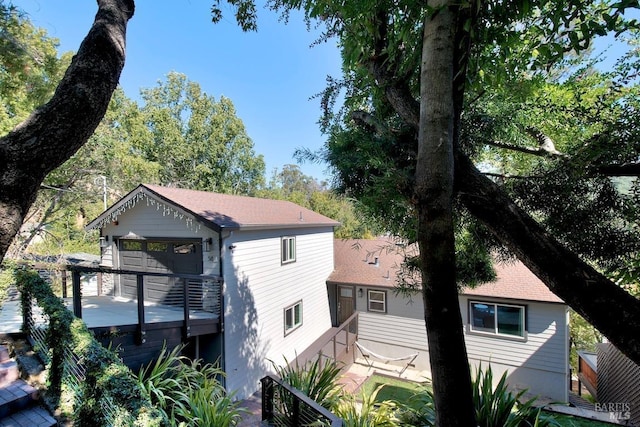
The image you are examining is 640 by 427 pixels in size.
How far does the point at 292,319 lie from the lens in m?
10.5

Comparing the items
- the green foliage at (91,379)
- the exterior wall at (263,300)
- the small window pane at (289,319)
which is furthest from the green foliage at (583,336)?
the green foliage at (91,379)

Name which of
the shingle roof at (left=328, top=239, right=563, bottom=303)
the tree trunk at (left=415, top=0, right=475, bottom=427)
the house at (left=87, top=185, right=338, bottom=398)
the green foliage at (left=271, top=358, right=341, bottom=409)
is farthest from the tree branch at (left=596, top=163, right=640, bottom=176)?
the house at (left=87, top=185, right=338, bottom=398)

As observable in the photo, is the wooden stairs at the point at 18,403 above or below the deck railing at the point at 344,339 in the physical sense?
above

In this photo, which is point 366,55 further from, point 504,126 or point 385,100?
point 504,126

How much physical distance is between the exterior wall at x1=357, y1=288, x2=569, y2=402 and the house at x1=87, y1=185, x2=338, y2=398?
388cm

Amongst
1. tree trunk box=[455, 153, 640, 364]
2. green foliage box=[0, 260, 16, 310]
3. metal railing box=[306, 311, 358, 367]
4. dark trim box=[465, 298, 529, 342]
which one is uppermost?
tree trunk box=[455, 153, 640, 364]

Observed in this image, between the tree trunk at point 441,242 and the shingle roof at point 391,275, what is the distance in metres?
4.05

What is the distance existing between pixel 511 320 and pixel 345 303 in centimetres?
614

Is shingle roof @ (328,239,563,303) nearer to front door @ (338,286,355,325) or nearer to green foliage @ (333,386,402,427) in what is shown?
front door @ (338,286,355,325)

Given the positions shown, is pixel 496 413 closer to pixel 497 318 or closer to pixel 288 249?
pixel 497 318

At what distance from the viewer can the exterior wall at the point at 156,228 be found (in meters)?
7.77

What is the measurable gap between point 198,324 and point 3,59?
20.6ft

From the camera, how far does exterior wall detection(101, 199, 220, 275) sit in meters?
7.77

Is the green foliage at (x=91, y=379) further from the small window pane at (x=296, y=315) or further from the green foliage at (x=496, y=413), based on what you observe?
the small window pane at (x=296, y=315)
